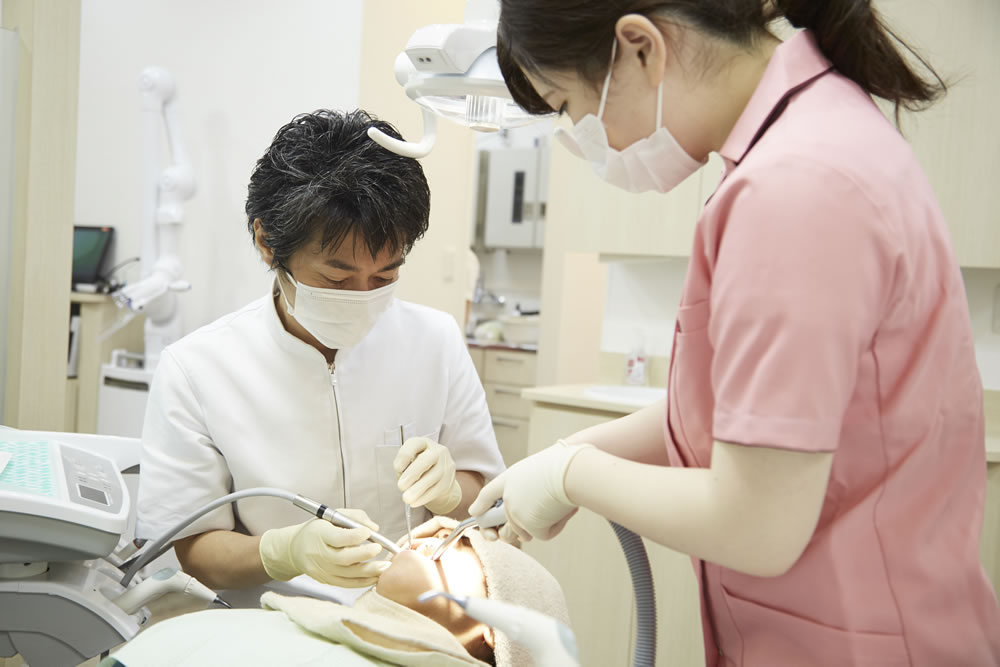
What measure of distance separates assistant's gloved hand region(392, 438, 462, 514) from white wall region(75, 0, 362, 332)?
2.11 metres

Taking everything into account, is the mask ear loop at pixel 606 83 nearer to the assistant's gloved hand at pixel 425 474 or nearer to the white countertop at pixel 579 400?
the assistant's gloved hand at pixel 425 474

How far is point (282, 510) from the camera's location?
5.11 ft

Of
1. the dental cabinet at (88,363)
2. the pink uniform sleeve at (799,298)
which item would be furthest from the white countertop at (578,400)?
the dental cabinet at (88,363)

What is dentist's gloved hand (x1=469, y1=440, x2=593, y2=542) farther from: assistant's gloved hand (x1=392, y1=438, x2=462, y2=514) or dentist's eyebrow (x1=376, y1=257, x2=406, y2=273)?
dentist's eyebrow (x1=376, y1=257, x2=406, y2=273)

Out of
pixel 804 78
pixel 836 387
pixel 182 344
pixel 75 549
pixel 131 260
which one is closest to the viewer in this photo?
pixel 836 387

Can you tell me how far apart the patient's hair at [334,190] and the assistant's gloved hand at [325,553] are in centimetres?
46

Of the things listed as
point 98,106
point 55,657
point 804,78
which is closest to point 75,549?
point 55,657

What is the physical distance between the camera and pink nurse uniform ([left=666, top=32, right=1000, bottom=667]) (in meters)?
0.64

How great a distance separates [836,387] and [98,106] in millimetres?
4233

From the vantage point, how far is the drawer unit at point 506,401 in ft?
16.4

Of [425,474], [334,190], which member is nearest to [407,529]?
[425,474]

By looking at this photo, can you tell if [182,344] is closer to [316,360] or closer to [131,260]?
[316,360]

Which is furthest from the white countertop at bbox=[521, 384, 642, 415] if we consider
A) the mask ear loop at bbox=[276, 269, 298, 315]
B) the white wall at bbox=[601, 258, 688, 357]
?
the mask ear loop at bbox=[276, 269, 298, 315]

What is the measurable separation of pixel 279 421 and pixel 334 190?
450 millimetres
